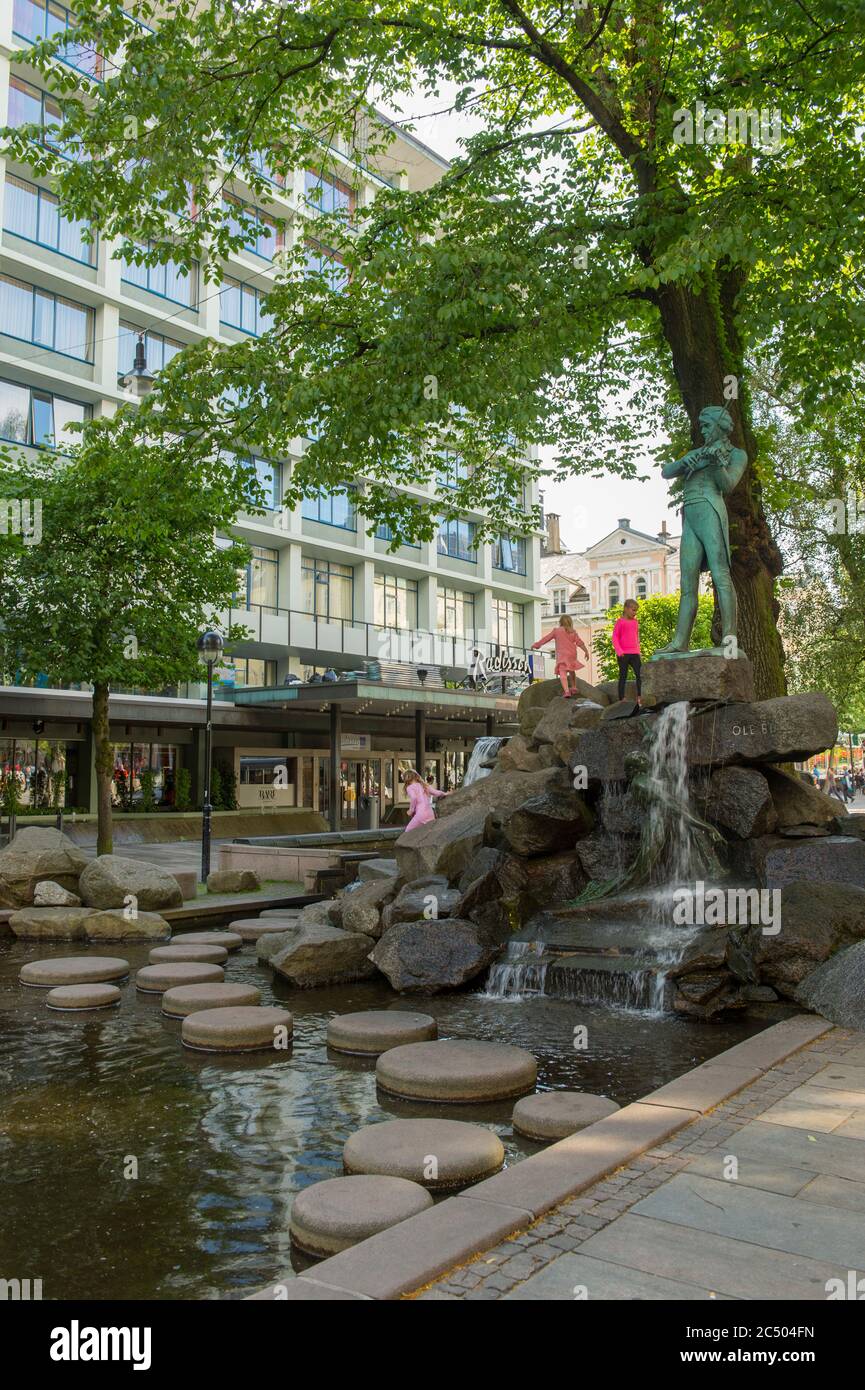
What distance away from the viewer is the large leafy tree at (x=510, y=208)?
38.8 feet

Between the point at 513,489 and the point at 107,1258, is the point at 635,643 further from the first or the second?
the point at 107,1258

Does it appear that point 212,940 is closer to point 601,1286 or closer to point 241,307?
point 601,1286

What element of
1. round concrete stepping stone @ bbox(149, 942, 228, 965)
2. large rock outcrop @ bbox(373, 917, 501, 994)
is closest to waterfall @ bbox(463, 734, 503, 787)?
round concrete stepping stone @ bbox(149, 942, 228, 965)

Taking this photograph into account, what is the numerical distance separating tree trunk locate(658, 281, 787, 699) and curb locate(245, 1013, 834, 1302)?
10120 mm

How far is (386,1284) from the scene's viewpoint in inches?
125

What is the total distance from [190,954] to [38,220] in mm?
27116

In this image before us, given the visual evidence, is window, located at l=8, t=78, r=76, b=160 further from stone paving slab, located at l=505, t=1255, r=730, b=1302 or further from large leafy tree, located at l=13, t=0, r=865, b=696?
stone paving slab, located at l=505, t=1255, r=730, b=1302

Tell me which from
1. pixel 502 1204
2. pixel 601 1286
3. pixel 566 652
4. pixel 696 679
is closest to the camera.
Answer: pixel 601 1286

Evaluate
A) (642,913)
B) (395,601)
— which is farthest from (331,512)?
(642,913)

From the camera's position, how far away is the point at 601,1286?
317 cm

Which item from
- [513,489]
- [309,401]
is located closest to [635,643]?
[513,489]

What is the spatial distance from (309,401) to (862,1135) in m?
11.1

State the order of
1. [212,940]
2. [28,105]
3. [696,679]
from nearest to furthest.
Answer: [696,679] → [212,940] → [28,105]
